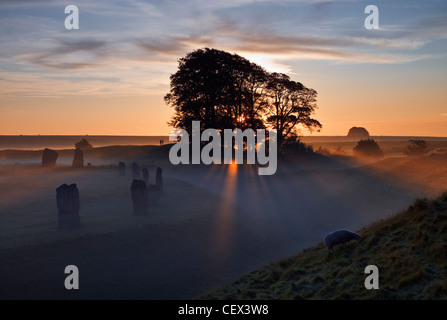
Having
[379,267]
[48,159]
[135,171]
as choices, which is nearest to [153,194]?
[135,171]

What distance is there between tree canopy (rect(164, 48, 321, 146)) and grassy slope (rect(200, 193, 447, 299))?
35.9 m

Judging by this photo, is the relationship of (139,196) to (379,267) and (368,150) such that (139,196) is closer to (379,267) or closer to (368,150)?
(379,267)

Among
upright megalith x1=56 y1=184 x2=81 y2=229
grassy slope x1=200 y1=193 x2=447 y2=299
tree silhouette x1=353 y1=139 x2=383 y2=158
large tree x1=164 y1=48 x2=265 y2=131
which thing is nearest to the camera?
grassy slope x1=200 y1=193 x2=447 y2=299

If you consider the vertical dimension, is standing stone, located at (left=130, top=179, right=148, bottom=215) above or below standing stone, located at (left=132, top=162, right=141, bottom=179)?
below

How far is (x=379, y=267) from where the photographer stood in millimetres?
11961

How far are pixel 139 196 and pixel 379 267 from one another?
15119 millimetres

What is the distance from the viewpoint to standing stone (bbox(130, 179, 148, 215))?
75.8 feet

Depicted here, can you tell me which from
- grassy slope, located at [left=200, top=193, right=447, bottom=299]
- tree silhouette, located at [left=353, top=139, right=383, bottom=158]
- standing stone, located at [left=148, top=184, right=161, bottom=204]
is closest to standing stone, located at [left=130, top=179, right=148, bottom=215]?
standing stone, located at [left=148, top=184, right=161, bottom=204]

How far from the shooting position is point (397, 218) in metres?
15.0

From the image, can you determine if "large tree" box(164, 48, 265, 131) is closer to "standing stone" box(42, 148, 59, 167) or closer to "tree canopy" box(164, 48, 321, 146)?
"tree canopy" box(164, 48, 321, 146)

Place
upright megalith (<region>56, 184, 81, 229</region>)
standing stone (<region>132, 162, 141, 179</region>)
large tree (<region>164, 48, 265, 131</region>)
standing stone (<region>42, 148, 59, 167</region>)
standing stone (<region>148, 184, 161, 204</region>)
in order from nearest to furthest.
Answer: upright megalith (<region>56, 184, 81, 229</region>), standing stone (<region>148, 184, 161, 204</region>), standing stone (<region>132, 162, 141, 179</region>), standing stone (<region>42, 148, 59, 167</region>), large tree (<region>164, 48, 265, 131</region>)

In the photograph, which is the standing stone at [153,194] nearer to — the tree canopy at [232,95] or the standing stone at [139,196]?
the standing stone at [139,196]

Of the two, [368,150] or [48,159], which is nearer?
[48,159]

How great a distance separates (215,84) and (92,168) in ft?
61.3
